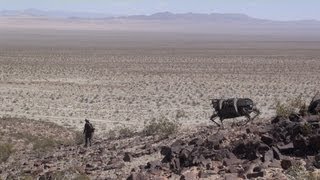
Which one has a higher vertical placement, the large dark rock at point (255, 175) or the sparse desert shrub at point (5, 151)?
the large dark rock at point (255, 175)

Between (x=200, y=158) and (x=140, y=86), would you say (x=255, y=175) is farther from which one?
(x=140, y=86)

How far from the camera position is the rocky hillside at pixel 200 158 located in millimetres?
9422

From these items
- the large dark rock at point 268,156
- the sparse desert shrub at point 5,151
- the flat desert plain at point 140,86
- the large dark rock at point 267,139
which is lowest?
the flat desert plain at point 140,86

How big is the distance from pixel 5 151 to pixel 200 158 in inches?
293

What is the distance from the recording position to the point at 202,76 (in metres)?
45.5

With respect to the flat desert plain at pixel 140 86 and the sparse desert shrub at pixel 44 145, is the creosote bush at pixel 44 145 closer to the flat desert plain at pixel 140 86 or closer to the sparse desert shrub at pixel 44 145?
the sparse desert shrub at pixel 44 145

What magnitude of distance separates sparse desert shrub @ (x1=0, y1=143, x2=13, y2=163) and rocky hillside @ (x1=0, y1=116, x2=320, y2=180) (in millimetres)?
243

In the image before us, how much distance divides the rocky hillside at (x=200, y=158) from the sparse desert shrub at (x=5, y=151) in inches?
9.6

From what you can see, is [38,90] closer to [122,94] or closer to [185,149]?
[122,94]

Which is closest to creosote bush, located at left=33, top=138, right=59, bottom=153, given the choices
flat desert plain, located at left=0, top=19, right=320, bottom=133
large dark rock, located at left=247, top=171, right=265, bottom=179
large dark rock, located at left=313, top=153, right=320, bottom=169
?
flat desert plain, located at left=0, top=19, right=320, bottom=133

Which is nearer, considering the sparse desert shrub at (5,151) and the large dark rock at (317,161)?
the large dark rock at (317,161)

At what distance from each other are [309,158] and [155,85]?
29822 millimetres

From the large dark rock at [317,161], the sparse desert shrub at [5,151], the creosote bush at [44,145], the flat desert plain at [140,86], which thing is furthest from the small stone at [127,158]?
the flat desert plain at [140,86]

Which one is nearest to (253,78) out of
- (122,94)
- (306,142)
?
(122,94)
